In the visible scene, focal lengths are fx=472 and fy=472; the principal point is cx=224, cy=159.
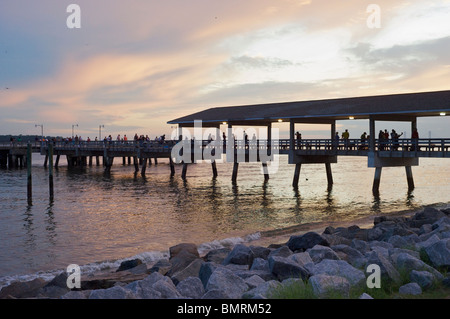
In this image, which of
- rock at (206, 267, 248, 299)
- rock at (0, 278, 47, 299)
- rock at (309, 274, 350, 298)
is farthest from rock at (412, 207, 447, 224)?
rock at (0, 278, 47, 299)

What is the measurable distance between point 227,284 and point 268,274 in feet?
4.25

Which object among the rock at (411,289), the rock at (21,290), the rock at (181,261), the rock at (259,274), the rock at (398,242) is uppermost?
the rock at (411,289)

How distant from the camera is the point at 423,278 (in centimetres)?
731

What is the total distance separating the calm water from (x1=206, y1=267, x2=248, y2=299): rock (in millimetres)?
6456

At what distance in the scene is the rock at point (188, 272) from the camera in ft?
29.9

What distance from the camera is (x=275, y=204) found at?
1067 inches

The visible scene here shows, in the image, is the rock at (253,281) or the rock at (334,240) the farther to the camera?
the rock at (334,240)

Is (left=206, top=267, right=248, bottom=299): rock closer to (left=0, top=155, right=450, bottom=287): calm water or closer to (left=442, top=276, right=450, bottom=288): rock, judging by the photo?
(left=442, top=276, right=450, bottom=288): rock

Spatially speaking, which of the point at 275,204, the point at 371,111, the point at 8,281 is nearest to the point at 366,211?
the point at 275,204

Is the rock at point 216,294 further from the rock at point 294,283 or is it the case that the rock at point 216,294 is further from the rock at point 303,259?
the rock at point 303,259

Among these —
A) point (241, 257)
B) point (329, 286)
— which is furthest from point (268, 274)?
point (329, 286)

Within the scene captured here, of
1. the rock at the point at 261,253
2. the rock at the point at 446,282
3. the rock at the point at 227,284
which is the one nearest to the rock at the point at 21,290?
the rock at the point at 227,284

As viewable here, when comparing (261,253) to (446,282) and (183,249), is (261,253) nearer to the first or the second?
(183,249)

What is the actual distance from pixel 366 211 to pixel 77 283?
1791 cm
